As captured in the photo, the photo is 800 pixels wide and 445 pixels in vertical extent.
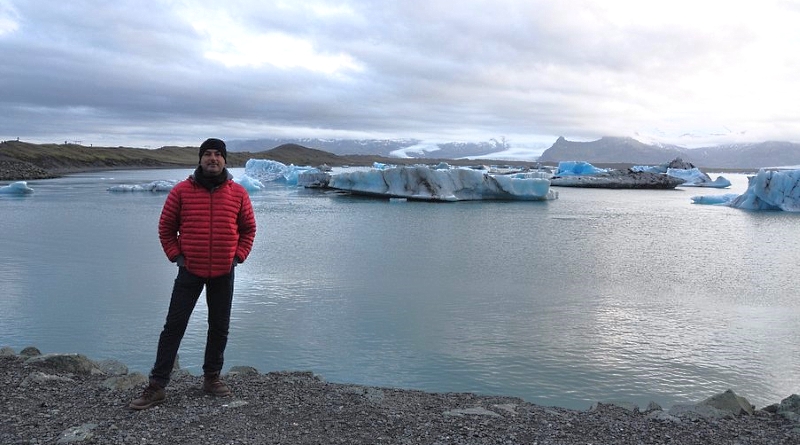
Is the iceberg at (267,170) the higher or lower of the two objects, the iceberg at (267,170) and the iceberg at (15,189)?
the higher

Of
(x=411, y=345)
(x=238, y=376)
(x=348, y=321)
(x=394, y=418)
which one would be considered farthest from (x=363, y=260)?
(x=394, y=418)

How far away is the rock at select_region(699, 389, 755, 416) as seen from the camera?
3.71m

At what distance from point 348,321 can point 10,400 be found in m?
3.39

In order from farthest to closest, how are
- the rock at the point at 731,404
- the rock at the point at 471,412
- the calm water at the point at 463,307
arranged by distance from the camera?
the calm water at the point at 463,307
the rock at the point at 731,404
the rock at the point at 471,412

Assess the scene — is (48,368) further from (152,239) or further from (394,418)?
(152,239)

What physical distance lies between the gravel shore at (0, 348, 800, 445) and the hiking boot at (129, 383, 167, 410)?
0.04 metres

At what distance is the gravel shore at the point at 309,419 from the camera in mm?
2885

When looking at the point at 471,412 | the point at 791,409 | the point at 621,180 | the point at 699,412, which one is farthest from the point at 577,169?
the point at 471,412

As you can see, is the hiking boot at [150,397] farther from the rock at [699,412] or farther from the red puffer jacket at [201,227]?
the rock at [699,412]

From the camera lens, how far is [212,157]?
10.4ft

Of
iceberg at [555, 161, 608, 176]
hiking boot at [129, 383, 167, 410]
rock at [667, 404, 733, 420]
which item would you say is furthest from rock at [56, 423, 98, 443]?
iceberg at [555, 161, 608, 176]

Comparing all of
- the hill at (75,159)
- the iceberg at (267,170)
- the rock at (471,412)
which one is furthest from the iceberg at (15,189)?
the rock at (471,412)

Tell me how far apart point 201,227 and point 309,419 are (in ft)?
3.49

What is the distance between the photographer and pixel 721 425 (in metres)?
3.33
